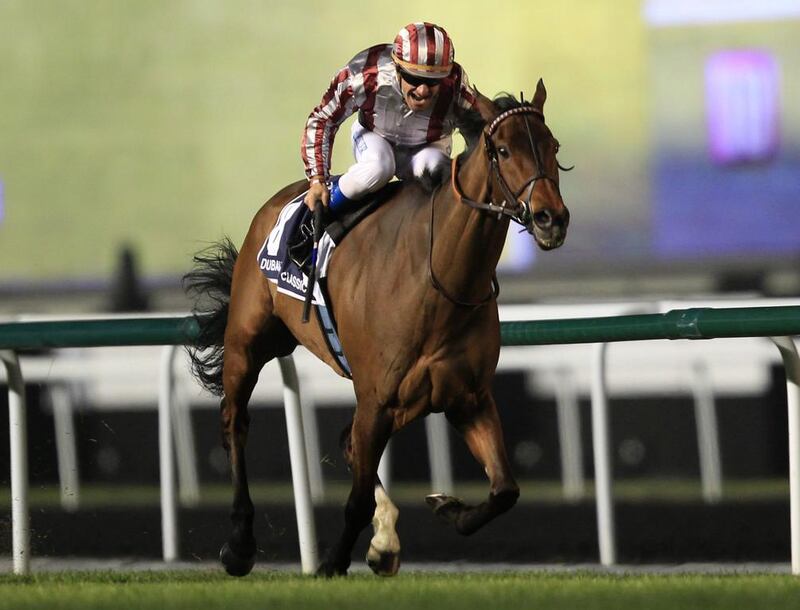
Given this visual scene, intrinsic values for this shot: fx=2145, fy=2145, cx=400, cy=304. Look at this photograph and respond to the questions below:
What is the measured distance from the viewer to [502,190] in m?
5.34

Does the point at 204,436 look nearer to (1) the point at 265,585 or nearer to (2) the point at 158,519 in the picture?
(2) the point at 158,519

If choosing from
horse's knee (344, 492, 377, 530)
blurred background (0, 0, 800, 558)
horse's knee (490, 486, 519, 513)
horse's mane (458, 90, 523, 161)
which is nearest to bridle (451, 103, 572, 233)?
horse's mane (458, 90, 523, 161)

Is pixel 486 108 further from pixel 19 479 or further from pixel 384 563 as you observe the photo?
pixel 19 479

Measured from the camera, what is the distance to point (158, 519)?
9125mm

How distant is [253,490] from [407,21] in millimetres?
5235

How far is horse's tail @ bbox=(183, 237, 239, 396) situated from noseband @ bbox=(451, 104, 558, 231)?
1541 millimetres

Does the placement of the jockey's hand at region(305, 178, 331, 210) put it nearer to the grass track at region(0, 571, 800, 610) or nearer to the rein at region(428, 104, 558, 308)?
the rein at region(428, 104, 558, 308)

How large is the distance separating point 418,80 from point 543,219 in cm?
83

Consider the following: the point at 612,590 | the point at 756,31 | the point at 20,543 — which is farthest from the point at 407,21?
the point at 612,590

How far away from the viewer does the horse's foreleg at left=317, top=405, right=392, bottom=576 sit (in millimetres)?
5578

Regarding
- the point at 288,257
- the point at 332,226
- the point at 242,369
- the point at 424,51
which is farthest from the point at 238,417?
the point at 424,51

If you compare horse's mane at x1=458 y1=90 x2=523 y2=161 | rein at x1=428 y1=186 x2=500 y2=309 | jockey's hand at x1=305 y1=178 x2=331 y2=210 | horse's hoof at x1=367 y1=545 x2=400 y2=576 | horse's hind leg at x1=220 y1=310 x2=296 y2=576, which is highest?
horse's mane at x1=458 y1=90 x2=523 y2=161

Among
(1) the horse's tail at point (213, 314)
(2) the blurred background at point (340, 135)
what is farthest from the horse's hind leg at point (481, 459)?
(2) the blurred background at point (340, 135)

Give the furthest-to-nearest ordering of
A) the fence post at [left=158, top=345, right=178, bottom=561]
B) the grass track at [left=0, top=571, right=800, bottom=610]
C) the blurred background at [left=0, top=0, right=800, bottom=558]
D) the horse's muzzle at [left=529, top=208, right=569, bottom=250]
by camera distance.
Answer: the blurred background at [left=0, top=0, right=800, bottom=558] → the fence post at [left=158, top=345, right=178, bottom=561] → the horse's muzzle at [left=529, top=208, right=569, bottom=250] → the grass track at [left=0, top=571, right=800, bottom=610]
